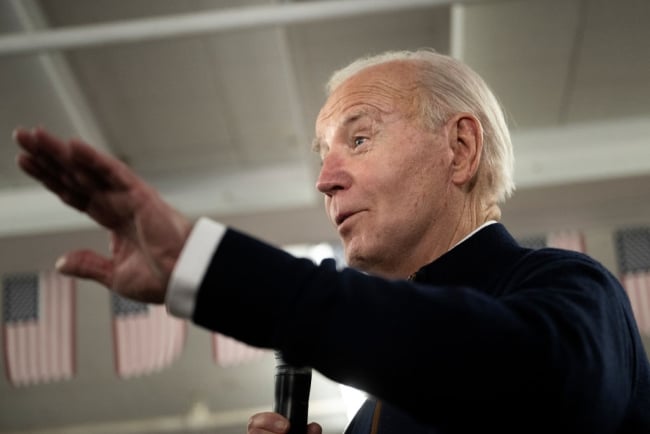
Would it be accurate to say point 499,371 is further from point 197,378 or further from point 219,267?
point 197,378

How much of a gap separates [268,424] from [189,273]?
619 millimetres

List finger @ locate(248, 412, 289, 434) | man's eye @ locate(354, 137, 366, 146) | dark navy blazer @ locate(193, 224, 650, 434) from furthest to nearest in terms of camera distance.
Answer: man's eye @ locate(354, 137, 366, 146) → finger @ locate(248, 412, 289, 434) → dark navy blazer @ locate(193, 224, 650, 434)

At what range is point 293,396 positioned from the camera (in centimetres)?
139

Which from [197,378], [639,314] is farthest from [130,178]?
[197,378]

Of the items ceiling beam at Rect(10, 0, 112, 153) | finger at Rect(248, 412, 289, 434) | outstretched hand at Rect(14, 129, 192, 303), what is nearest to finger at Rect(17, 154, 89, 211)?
outstretched hand at Rect(14, 129, 192, 303)

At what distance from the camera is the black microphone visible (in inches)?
53.9

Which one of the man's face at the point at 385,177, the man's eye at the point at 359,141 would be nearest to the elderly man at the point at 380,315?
the man's face at the point at 385,177

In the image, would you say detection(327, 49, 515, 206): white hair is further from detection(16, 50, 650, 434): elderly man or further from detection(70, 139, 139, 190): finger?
detection(70, 139, 139, 190): finger

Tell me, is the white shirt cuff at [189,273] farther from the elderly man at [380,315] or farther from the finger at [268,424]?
the finger at [268,424]

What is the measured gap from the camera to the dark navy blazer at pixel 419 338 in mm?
739

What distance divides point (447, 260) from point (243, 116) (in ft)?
13.7

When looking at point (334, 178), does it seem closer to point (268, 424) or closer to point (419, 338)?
point (268, 424)

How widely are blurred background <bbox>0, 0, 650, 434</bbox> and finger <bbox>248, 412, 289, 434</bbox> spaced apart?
266cm

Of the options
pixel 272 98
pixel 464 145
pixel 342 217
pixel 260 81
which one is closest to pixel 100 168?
pixel 342 217
